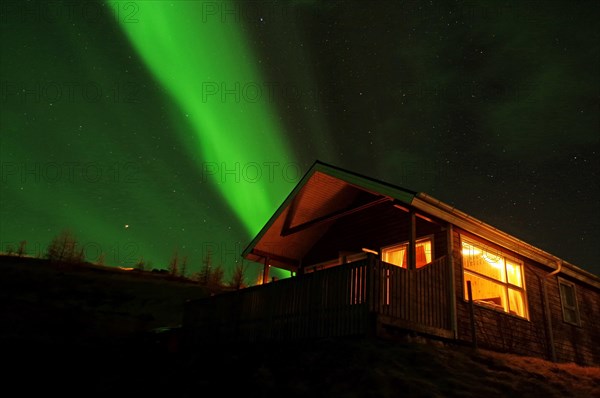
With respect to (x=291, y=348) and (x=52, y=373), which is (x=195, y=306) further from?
(x=291, y=348)

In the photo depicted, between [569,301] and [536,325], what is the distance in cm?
339

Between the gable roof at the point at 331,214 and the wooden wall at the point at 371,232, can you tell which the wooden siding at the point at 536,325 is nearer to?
the gable roof at the point at 331,214

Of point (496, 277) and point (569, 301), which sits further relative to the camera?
point (569, 301)

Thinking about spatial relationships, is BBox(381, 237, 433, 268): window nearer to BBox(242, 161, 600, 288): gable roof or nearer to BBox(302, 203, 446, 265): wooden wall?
BBox(302, 203, 446, 265): wooden wall

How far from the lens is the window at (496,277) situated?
15.0m

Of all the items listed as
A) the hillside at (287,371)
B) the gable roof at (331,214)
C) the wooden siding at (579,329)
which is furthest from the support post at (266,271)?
the wooden siding at (579,329)

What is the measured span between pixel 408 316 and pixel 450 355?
3.85 ft

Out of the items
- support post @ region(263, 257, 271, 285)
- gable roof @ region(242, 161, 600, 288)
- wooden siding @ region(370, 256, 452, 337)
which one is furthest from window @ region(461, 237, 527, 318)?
support post @ region(263, 257, 271, 285)

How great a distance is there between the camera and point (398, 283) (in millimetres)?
11125

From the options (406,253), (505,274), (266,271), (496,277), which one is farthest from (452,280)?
(266,271)

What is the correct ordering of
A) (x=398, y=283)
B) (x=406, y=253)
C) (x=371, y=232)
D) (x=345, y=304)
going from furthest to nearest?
(x=371, y=232)
(x=406, y=253)
(x=398, y=283)
(x=345, y=304)

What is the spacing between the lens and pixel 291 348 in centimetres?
1110

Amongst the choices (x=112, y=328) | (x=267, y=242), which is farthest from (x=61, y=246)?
(x=267, y=242)

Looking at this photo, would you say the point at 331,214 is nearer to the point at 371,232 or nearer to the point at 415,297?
the point at 371,232
